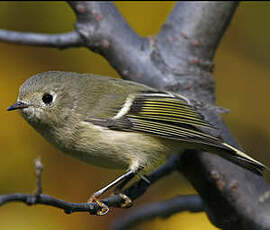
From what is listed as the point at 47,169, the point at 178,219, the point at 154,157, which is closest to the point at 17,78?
the point at 47,169

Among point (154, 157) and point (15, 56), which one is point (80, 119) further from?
point (15, 56)

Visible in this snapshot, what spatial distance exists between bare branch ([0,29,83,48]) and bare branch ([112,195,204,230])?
2.67 ft

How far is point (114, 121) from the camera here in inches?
79.8

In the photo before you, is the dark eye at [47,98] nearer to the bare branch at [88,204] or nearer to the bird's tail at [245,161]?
the bare branch at [88,204]

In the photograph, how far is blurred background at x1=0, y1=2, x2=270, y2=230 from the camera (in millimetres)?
2281

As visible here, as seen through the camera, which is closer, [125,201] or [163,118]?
[125,201]

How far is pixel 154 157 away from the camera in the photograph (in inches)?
78.6

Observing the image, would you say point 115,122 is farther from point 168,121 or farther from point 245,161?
point 245,161

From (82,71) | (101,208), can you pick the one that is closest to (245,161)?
(101,208)

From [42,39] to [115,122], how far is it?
0.52 m

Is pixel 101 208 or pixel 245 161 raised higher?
pixel 245 161

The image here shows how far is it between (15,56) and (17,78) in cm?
13

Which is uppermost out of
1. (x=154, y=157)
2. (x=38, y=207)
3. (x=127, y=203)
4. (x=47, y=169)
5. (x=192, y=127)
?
(x=192, y=127)

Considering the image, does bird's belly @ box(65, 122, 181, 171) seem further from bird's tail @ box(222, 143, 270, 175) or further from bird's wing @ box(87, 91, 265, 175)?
bird's tail @ box(222, 143, 270, 175)
